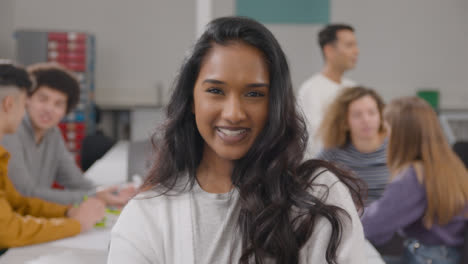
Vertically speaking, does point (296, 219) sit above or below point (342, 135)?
above

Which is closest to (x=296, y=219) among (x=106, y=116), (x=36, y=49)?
(x=36, y=49)

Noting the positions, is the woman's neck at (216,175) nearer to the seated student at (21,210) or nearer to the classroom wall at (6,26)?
the seated student at (21,210)

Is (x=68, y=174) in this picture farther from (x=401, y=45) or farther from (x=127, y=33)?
(x=401, y=45)

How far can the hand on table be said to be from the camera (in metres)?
1.78

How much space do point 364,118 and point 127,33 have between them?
467 cm

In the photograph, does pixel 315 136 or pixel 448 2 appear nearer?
pixel 315 136

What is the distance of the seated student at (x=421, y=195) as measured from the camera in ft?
6.00

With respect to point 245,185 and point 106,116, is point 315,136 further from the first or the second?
point 106,116

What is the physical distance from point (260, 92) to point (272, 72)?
0.16 feet

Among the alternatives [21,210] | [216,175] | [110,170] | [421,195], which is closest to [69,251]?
[21,210]

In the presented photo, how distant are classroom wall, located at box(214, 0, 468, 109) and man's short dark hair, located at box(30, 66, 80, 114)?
162 inches

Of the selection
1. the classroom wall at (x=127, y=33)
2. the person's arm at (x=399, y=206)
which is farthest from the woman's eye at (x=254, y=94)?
the classroom wall at (x=127, y=33)

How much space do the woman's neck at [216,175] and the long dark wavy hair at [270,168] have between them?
20 millimetres

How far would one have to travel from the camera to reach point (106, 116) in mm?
6586
